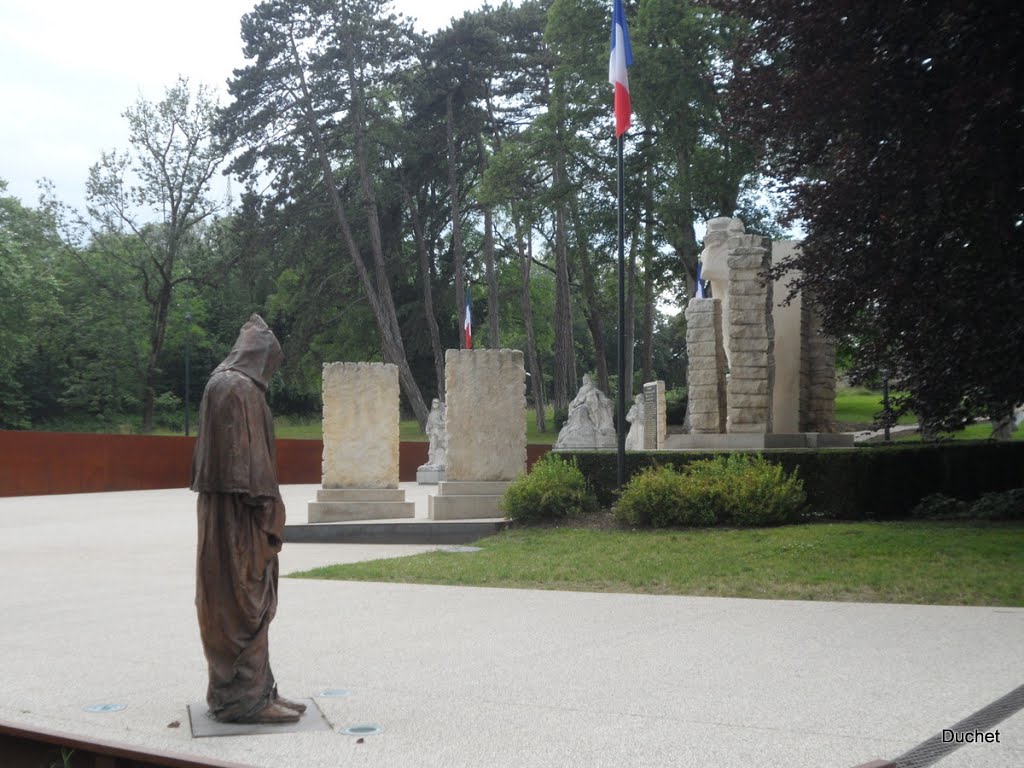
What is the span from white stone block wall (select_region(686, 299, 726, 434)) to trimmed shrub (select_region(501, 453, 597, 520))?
484 cm

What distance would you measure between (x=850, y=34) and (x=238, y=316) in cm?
5653

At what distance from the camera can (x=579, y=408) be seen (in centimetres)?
3834

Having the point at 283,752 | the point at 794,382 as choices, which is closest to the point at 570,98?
the point at 794,382

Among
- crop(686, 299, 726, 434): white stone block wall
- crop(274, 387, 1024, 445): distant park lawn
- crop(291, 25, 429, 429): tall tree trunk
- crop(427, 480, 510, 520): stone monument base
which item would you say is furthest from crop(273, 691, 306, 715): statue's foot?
crop(291, 25, 429, 429): tall tree trunk

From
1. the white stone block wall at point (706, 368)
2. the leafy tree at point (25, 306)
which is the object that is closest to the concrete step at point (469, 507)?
the white stone block wall at point (706, 368)

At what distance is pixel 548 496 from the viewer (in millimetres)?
16938

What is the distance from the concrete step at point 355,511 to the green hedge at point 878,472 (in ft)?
10.9

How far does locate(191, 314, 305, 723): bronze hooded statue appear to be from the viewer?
18.4 ft

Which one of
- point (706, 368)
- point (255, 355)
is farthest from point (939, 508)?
point (255, 355)

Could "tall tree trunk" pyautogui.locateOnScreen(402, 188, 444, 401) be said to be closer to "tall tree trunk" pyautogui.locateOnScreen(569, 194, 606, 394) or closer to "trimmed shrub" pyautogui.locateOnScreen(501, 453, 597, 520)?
"tall tree trunk" pyautogui.locateOnScreen(569, 194, 606, 394)

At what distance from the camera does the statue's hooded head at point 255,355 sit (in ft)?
19.5

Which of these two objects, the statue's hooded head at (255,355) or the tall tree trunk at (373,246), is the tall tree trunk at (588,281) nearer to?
the tall tree trunk at (373,246)

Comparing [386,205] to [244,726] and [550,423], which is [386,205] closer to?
[550,423]

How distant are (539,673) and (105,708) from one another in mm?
2617
